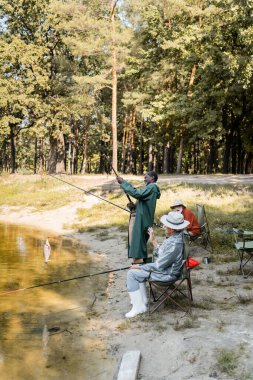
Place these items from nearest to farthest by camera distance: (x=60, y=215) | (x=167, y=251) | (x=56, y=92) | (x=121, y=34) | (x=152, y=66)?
(x=167, y=251) → (x=60, y=215) → (x=121, y=34) → (x=152, y=66) → (x=56, y=92)

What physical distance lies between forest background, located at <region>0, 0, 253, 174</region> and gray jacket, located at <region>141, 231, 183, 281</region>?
1771cm

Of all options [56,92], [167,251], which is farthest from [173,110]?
[167,251]

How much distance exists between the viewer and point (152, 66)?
33.4 metres

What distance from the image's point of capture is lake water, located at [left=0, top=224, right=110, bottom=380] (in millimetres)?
5113

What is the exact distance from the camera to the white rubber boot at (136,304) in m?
6.52

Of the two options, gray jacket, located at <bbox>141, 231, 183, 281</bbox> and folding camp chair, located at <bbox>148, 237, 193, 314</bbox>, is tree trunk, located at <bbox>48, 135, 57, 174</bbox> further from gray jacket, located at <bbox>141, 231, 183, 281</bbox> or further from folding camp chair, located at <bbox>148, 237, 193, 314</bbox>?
gray jacket, located at <bbox>141, 231, 183, 281</bbox>

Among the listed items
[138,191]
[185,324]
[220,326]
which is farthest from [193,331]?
[138,191]

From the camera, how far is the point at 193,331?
18.6ft

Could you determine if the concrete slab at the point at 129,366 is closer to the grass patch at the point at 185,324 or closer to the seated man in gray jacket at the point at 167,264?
the grass patch at the point at 185,324

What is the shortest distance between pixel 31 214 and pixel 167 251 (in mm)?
15646

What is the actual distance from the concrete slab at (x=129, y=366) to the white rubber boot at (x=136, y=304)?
4.70ft

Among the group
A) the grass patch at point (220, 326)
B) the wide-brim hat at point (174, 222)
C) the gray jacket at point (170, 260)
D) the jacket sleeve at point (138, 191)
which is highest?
the jacket sleeve at point (138, 191)

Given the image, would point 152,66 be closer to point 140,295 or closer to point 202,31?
point 202,31

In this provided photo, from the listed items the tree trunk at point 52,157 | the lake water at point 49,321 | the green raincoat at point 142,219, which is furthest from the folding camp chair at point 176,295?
the tree trunk at point 52,157
